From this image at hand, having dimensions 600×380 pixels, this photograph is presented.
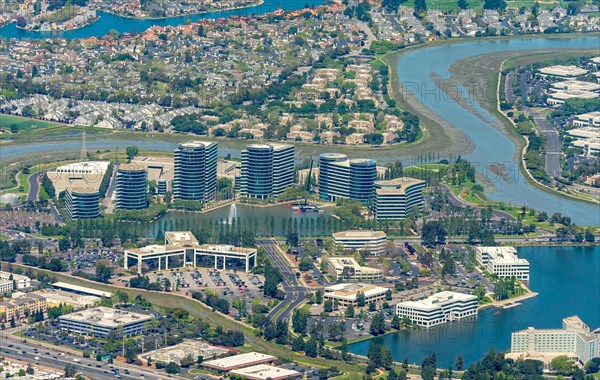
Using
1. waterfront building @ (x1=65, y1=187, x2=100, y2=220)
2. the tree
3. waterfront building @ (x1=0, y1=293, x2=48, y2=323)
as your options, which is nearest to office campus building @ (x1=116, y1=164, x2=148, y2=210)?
waterfront building @ (x1=65, y1=187, x2=100, y2=220)

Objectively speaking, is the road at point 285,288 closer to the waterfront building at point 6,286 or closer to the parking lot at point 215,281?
the parking lot at point 215,281

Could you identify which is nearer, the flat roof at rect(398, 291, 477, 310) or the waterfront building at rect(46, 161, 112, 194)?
the flat roof at rect(398, 291, 477, 310)

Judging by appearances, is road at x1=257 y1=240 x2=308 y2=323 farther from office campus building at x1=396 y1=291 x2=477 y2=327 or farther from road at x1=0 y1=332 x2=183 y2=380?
road at x1=0 y1=332 x2=183 y2=380

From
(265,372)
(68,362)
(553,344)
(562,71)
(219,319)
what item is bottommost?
Answer: (68,362)

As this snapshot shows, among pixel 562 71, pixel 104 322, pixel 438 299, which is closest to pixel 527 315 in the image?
pixel 438 299

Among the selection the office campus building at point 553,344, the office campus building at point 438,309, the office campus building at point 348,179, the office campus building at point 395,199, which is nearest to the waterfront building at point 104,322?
the office campus building at point 438,309

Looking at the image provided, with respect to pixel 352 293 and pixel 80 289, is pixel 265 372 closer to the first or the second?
pixel 352 293
